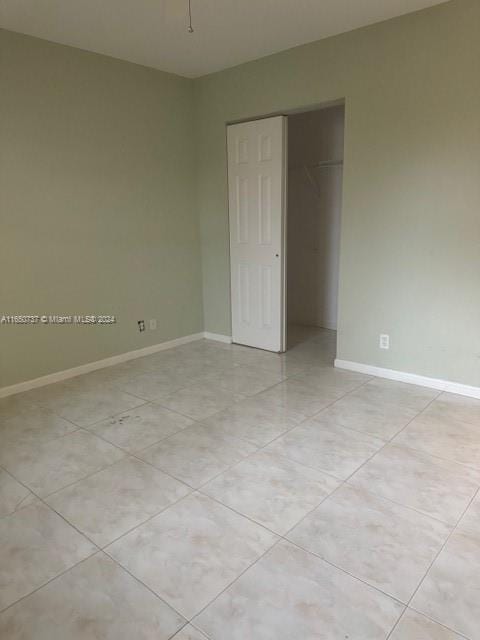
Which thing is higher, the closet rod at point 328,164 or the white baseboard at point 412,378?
the closet rod at point 328,164

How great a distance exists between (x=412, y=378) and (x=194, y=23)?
2987 mm

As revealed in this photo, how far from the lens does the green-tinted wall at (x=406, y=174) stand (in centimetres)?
292

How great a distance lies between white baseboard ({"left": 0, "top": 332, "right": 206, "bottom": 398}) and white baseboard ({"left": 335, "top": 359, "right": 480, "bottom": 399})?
1.68 m

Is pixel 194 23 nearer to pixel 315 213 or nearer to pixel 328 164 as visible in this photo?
pixel 328 164

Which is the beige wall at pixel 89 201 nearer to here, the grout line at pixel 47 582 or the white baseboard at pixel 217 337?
the white baseboard at pixel 217 337

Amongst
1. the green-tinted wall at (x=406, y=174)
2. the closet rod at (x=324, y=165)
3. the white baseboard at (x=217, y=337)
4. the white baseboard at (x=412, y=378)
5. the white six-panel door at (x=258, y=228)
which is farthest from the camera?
the closet rod at (x=324, y=165)

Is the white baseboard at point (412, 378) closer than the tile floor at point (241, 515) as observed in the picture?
No

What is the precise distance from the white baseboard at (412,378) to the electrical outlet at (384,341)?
19 centimetres

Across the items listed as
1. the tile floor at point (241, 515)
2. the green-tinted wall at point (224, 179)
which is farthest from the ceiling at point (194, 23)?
the tile floor at point (241, 515)

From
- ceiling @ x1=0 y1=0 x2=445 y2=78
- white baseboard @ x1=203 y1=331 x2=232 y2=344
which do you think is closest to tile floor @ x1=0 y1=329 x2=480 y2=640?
white baseboard @ x1=203 y1=331 x2=232 y2=344

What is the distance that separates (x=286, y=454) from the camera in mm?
2465

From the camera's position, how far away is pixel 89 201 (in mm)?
3697

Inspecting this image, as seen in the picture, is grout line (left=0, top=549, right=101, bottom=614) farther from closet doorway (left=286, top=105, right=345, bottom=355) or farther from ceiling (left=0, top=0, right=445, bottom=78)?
closet doorway (left=286, top=105, right=345, bottom=355)

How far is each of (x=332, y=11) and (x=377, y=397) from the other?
2.61 meters
